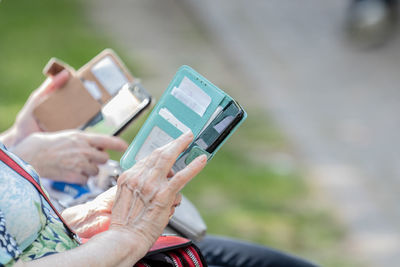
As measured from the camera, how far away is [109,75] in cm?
194

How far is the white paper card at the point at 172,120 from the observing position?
142 cm

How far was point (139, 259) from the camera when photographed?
1.33m

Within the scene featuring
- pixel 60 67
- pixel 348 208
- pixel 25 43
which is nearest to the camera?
pixel 60 67

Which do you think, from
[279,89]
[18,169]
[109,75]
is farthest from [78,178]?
[279,89]

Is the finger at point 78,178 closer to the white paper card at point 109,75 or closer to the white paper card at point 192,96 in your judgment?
the white paper card at point 109,75

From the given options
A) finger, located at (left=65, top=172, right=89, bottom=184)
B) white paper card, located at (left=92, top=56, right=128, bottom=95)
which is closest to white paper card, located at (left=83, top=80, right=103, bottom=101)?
white paper card, located at (left=92, top=56, right=128, bottom=95)

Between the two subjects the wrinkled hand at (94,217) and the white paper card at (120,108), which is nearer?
the wrinkled hand at (94,217)

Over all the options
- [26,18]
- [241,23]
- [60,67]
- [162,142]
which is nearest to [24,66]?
[26,18]

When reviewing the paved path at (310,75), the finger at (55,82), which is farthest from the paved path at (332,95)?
the finger at (55,82)

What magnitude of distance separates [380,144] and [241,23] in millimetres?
2248

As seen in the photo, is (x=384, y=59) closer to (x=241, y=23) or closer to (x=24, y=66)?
(x=241, y=23)

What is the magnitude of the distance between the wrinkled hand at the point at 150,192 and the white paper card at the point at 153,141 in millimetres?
105

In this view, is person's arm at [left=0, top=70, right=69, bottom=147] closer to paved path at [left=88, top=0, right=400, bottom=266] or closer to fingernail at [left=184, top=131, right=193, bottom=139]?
fingernail at [left=184, top=131, right=193, bottom=139]

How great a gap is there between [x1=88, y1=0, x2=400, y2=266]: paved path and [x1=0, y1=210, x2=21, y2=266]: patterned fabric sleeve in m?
2.15
